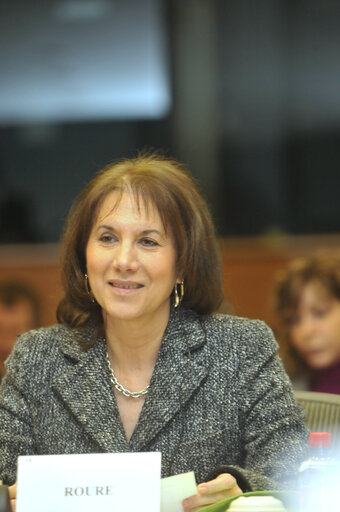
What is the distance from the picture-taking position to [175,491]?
1.75 m

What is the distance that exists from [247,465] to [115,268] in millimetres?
585

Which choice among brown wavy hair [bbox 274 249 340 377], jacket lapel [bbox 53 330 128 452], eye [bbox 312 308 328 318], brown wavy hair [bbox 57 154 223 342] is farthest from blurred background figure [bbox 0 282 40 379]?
jacket lapel [bbox 53 330 128 452]

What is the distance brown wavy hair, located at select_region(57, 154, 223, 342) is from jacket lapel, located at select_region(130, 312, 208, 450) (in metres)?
0.10

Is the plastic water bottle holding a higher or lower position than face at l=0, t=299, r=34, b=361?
higher

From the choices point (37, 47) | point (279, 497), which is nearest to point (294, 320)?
point (279, 497)

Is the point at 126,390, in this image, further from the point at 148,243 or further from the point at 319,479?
the point at 319,479

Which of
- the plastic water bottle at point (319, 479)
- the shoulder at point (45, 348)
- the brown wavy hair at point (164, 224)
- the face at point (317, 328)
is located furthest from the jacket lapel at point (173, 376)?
the face at point (317, 328)

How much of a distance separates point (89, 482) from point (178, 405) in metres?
0.64

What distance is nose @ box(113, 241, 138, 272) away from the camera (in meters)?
2.20

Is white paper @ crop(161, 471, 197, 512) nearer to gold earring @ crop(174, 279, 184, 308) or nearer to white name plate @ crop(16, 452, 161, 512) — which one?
white name plate @ crop(16, 452, 161, 512)

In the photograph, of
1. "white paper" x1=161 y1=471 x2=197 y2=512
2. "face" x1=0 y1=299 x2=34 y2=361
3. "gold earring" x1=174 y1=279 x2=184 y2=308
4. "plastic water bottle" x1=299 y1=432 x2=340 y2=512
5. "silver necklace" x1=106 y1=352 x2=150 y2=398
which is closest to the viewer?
"plastic water bottle" x1=299 y1=432 x2=340 y2=512

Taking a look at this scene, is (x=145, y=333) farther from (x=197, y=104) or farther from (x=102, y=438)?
(x=197, y=104)

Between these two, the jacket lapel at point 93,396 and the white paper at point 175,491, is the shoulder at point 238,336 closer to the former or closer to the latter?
the jacket lapel at point 93,396

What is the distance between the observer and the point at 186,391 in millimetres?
2250
